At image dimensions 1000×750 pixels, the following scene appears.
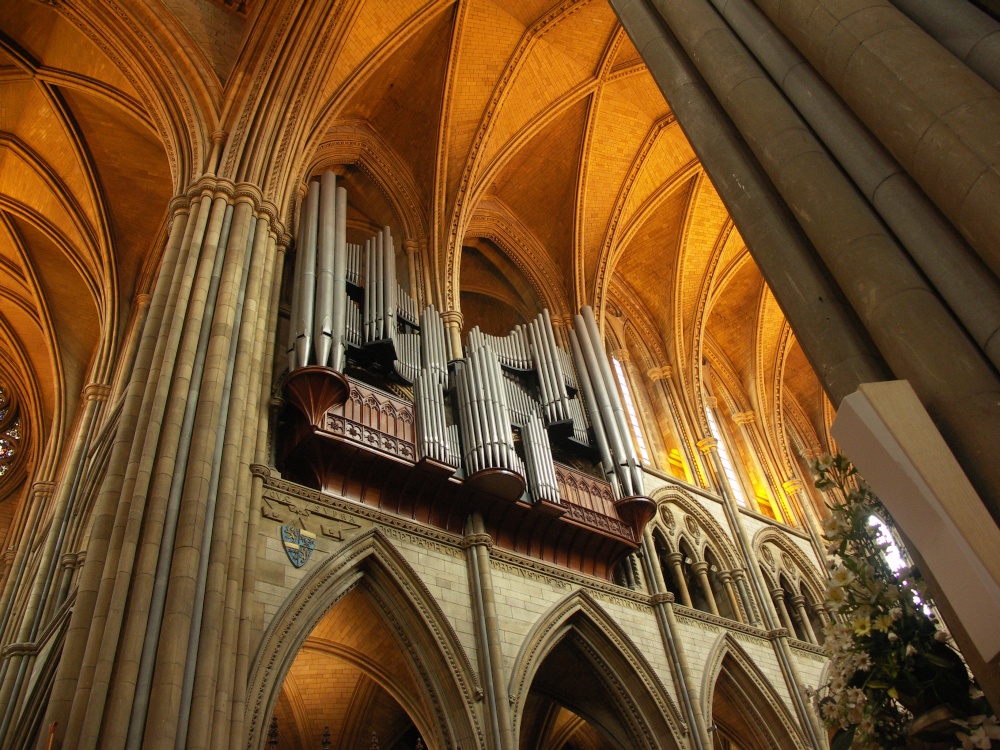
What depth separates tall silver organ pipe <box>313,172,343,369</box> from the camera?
9.53m

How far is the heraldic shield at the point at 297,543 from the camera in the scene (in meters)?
8.16

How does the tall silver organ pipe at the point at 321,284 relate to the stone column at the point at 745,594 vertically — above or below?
above

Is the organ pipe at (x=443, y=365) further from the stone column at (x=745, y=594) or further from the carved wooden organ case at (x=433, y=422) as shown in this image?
the stone column at (x=745, y=594)

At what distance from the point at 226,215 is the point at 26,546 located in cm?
740

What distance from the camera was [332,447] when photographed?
8.98 m

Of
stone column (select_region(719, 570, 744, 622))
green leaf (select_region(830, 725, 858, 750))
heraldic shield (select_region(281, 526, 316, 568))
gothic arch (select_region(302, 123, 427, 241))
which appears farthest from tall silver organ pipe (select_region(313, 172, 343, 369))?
stone column (select_region(719, 570, 744, 622))

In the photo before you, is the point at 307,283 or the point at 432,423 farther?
the point at 307,283

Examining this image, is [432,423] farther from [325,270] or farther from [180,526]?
[180,526]

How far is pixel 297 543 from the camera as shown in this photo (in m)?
8.28

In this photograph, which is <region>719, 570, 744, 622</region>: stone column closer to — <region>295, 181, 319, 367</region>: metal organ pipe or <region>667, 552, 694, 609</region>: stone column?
Result: <region>667, 552, 694, 609</region>: stone column

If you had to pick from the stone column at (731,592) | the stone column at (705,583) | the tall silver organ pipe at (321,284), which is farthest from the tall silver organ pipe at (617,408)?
the tall silver organ pipe at (321,284)

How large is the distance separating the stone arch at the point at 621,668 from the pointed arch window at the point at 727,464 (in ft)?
18.5

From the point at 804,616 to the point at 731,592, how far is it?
1.96 meters

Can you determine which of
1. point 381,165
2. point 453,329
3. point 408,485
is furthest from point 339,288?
point 381,165
